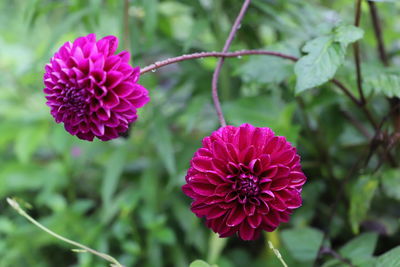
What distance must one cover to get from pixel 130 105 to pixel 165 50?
0.81 m

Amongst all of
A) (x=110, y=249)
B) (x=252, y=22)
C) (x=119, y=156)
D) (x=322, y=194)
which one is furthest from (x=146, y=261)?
(x=252, y=22)

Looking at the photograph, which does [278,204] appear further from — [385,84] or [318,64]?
[385,84]

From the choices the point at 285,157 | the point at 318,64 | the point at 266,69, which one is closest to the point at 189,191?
the point at 285,157

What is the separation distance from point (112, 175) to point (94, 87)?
69 cm

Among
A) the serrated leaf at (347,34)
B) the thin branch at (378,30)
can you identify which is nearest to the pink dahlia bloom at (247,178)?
the serrated leaf at (347,34)

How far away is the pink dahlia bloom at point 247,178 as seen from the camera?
0.58 meters

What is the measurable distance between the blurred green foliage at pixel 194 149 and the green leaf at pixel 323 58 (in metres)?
0.16

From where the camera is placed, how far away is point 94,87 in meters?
0.59

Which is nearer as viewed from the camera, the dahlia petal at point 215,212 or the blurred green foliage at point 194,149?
the dahlia petal at point 215,212

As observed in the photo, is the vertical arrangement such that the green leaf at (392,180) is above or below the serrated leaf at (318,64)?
below

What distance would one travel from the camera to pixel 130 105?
1.96 feet

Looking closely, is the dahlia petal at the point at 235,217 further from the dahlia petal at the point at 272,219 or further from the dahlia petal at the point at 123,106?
the dahlia petal at the point at 123,106

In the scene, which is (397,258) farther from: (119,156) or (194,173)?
(119,156)

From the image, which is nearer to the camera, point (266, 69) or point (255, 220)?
point (255, 220)
